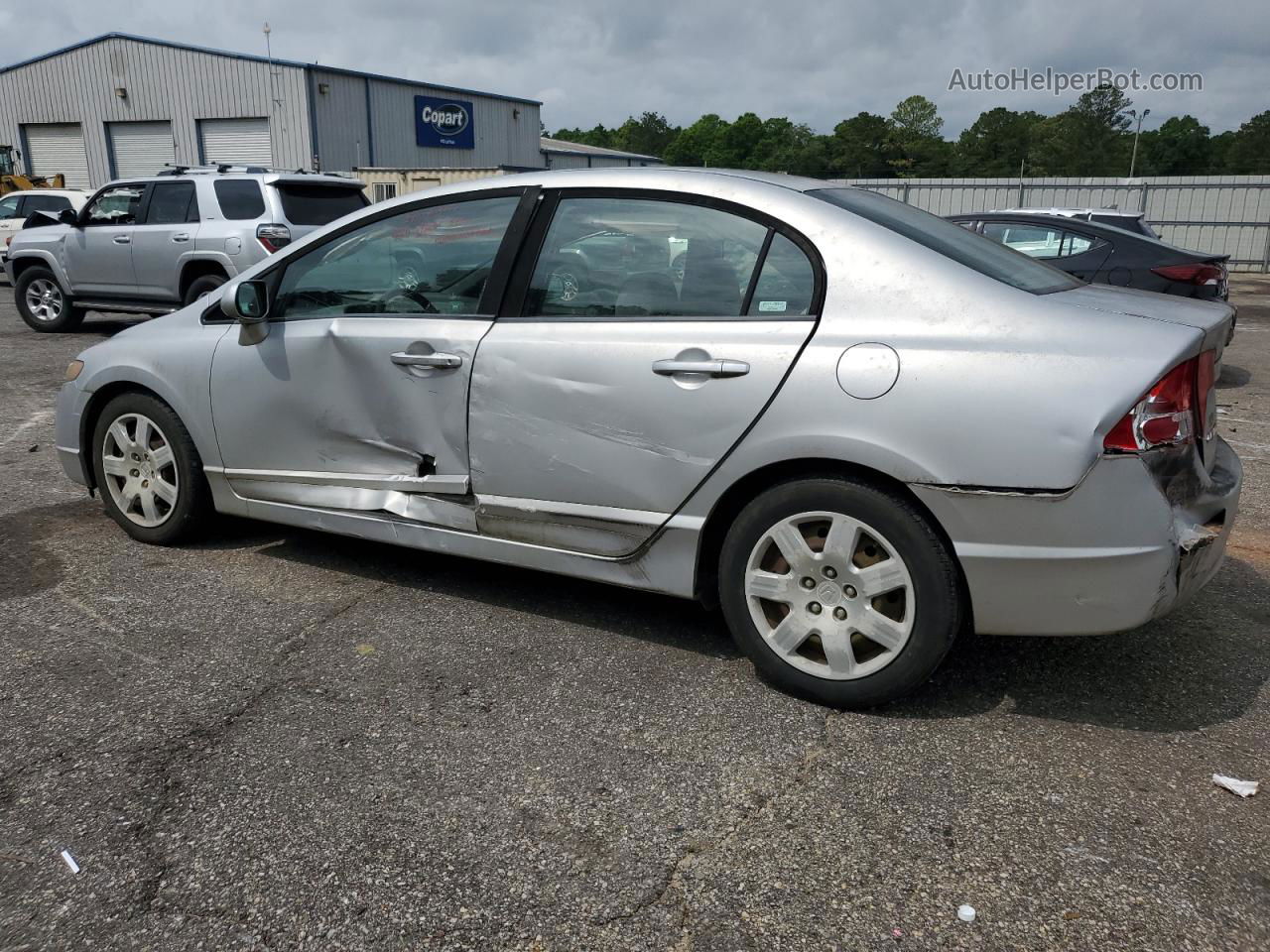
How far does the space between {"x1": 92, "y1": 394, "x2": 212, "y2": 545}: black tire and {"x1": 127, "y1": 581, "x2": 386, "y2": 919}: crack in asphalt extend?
1005 mm

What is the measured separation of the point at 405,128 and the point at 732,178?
1311 inches

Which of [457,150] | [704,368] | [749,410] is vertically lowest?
[749,410]

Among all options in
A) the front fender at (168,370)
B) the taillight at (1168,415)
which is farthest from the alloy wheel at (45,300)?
the taillight at (1168,415)

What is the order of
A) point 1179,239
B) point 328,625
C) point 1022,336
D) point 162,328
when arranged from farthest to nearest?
point 1179,239, point 162,328, point 328,625, point 1022,336

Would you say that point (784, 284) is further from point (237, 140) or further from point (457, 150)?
point (457, 150)

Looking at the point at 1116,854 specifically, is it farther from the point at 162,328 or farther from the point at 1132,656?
the point at 162,328

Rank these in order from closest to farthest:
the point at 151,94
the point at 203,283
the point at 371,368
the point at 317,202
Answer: the point at 371,368, the point at 203,283, the point at 317,202, the point at 151,94

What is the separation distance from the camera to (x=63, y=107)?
32.5 meters

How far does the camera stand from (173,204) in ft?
36.8

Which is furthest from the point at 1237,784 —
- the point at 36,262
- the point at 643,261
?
the point at 36,262

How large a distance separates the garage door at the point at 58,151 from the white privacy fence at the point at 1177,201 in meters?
24.3

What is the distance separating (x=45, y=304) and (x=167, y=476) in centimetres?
1006

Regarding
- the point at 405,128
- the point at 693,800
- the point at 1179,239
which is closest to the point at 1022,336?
the point at 693,800

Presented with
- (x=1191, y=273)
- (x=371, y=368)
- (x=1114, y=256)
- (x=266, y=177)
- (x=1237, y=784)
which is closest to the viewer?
(x=1237, y=784)
